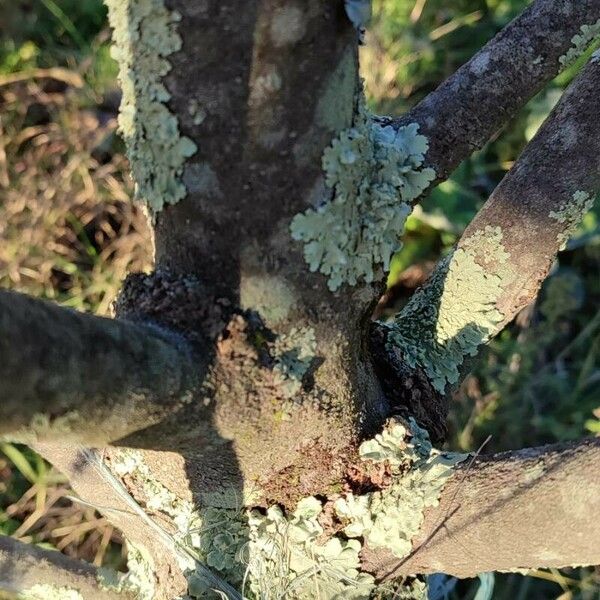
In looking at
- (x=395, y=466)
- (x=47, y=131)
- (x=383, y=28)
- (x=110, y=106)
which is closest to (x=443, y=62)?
(x=383, y=28)

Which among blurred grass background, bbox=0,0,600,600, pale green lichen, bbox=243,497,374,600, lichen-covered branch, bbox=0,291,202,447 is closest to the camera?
lichen-covered branch, bbox=0,291,202,447

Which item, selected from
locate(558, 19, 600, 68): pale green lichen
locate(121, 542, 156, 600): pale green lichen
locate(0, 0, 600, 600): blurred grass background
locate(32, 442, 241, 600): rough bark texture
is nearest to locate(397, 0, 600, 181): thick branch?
locate(558, 19, 600, 68): pale green lichen

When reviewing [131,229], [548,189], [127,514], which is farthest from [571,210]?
[131,229]

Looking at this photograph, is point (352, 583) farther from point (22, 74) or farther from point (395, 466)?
point (22, 74)

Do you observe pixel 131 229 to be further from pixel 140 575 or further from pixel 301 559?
pixel 301 559

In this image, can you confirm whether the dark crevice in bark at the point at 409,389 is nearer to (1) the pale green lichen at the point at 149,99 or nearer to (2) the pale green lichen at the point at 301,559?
(2) the pale green lichen at the point at 301,559

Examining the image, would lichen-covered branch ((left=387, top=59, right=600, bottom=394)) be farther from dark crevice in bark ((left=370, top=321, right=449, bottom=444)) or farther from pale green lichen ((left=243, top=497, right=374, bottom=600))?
pale green lichen ((left=243, top=497, right=374, bottom=600))
